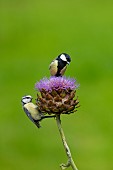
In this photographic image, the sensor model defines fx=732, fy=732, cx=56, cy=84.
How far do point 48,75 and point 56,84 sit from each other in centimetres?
933

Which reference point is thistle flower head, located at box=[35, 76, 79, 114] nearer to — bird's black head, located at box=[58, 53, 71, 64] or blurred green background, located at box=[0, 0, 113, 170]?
bird's black head, located at box=[58, 53, 71, 64]

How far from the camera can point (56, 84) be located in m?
3.48

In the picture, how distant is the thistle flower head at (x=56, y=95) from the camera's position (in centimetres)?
347

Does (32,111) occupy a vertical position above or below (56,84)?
below

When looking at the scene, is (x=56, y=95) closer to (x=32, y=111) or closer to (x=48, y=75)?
(x=32, y=111)

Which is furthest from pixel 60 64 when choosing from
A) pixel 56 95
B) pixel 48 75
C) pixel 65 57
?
pixel 48 75

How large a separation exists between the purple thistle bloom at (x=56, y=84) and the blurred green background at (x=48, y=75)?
563 cm

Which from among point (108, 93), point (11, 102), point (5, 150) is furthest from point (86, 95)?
point (5, 150)

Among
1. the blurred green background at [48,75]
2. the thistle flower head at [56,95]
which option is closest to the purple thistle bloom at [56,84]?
the thistle flower head at [56,95]

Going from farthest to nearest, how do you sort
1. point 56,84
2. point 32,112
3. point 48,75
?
point 48,75 → point 56,84 → point 32,112

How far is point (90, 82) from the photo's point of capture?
1315 centimetres

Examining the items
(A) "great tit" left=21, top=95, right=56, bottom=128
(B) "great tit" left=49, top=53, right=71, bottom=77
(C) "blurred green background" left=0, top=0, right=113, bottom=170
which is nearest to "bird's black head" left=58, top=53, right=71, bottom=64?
(B) "great tit" left=49, top=53, right=71, bottom=77

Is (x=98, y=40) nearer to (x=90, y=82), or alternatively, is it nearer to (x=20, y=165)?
(x=90, y=82)

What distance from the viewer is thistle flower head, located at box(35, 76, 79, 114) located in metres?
3.47
